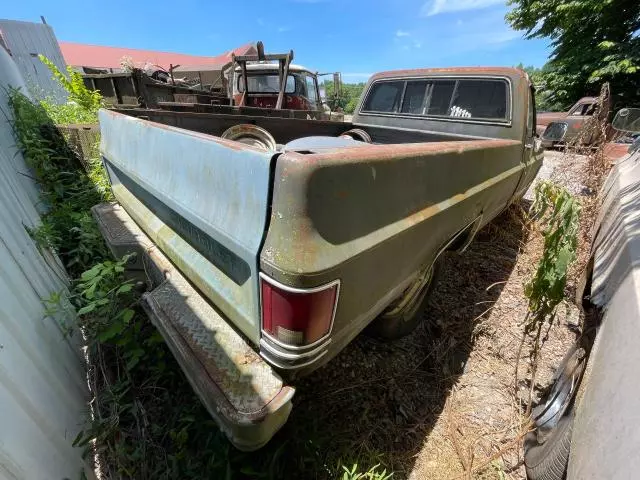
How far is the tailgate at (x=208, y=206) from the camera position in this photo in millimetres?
1113

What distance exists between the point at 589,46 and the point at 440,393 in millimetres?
18344

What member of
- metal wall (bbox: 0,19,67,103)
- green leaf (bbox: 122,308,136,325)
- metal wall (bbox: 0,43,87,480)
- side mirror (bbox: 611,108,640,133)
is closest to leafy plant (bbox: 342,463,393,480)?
metal wall (bbox: 0,43,87,480)

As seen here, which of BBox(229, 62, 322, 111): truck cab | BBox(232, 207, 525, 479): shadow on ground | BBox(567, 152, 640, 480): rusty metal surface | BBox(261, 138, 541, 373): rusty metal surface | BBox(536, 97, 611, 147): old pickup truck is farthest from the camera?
BBox(229, 62, 322, 111): truck cab

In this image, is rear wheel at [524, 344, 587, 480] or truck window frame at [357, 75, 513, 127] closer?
rear wheel at [524, 344, 587, 480]

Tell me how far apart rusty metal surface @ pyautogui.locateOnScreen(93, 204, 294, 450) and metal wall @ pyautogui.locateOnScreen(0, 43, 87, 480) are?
0.50 meters

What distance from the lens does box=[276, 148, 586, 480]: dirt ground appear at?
1.76 m

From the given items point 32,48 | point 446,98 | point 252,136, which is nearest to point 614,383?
point 252,136

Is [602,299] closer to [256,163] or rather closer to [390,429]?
[390,429]

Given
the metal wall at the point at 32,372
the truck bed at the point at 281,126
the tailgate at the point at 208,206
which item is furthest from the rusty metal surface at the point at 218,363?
the truck bed at the point at 281,126

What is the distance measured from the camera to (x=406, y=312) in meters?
Answer: 2.24

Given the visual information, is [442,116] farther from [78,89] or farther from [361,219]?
[78,89]

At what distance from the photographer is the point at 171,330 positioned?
142 centimetres

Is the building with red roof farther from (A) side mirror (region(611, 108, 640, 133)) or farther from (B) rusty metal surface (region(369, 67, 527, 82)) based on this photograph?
(A) side mirror (region(611, 108, 640, 133))

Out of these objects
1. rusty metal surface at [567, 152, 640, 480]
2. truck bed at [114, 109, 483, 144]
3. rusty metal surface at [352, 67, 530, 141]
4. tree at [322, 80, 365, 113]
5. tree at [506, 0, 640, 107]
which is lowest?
tree at [322, 80, 365, 113]
